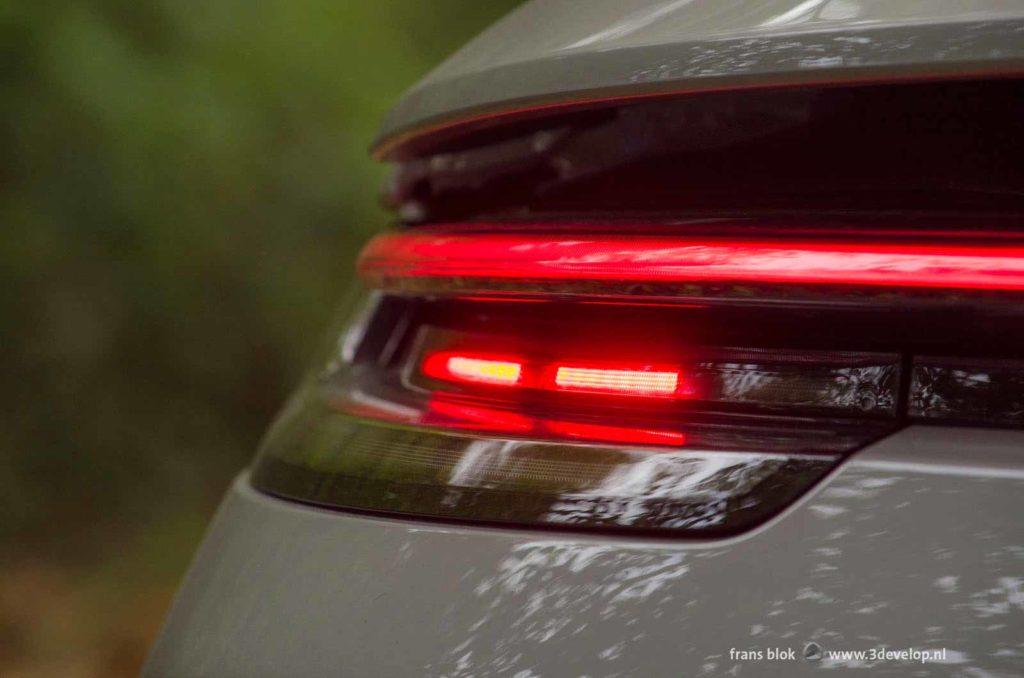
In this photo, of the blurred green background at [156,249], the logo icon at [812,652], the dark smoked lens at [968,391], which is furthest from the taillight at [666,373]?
the blurred green background at [156,249]

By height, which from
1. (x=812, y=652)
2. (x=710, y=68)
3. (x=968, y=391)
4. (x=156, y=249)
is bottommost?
(x=156, y=249)

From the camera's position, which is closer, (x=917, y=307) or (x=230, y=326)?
(x=917, y=307)

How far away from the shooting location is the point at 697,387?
1.04 meters

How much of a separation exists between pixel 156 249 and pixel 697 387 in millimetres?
3573

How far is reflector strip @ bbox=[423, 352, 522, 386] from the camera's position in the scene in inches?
44.7

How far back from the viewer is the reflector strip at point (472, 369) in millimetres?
1135

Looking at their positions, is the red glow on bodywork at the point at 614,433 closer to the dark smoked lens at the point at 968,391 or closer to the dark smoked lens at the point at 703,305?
the dark smoked lens at the point at 703,305

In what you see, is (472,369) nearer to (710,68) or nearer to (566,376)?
(566,376)

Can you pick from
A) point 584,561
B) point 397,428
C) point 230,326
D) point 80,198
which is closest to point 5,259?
point 80,198

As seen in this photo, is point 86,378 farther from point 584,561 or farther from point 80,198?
point 584,561

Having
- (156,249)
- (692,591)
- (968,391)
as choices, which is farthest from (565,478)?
(156,249)

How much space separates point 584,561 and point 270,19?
379cm

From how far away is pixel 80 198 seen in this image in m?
4.08

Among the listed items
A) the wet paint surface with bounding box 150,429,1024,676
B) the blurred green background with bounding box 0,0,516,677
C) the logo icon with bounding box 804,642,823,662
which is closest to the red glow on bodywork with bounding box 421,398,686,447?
the wet paint surface with bounding box 150,429,1024,676
